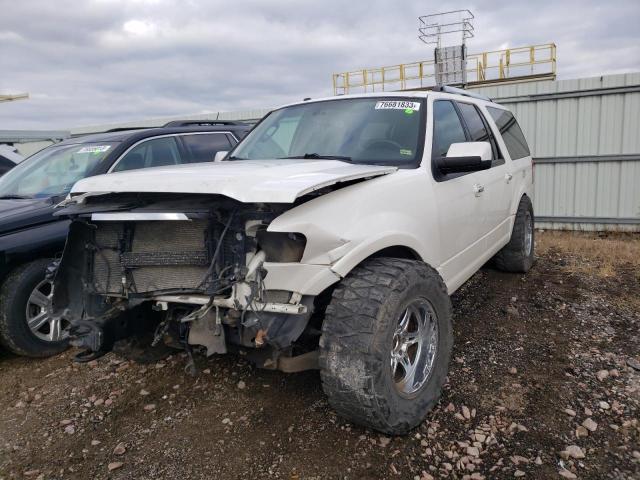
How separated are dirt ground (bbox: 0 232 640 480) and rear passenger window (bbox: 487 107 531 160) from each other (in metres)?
1.89

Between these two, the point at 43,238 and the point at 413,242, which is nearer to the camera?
the point at 413,242

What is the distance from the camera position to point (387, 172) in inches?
119

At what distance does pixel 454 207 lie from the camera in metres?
3.62

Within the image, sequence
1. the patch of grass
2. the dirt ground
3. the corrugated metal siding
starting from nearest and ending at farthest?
the dirt ground → the patch of grass → the corrugated metal siding

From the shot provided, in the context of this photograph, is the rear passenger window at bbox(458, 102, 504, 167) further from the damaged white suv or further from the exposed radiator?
the exposed radiator

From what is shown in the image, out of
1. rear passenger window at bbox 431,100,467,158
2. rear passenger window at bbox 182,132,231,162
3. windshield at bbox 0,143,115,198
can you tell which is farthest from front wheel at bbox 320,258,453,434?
rear passenger window at bbox 182,132,231,162

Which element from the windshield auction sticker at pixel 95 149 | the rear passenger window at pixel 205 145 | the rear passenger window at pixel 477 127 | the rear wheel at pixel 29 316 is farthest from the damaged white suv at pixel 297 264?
the rear passenger window at pixel 205 145

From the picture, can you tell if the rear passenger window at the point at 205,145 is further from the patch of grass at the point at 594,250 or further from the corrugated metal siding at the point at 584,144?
the corrugated metal siding at the point at 584,144

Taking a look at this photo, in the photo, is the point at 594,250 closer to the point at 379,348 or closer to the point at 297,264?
the point at 379,348

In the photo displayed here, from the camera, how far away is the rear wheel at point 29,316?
13.0 ft

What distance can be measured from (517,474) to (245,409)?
1609 mm

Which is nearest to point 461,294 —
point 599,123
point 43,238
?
point 43,238

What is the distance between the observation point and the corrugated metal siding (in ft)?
28.5

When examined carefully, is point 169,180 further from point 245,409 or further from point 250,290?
point 245,409
